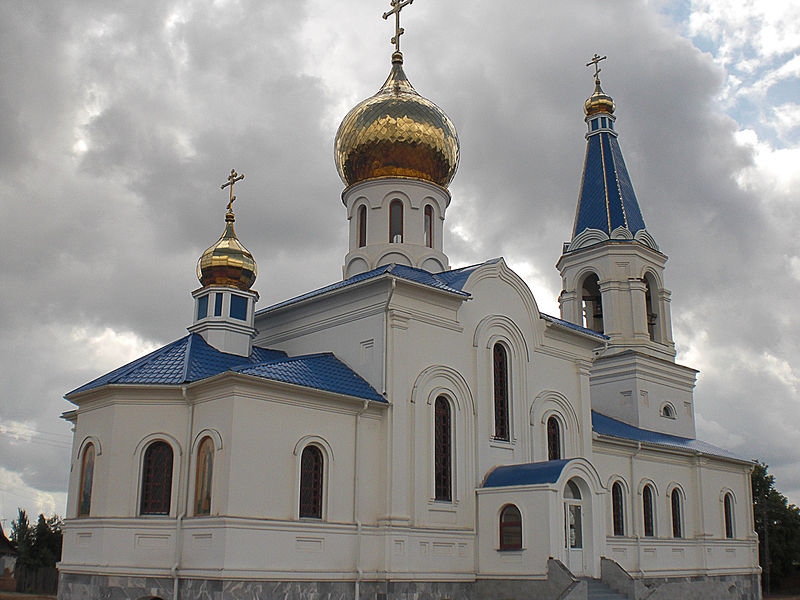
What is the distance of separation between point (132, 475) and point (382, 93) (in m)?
10.4

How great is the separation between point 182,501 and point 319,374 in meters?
2.86

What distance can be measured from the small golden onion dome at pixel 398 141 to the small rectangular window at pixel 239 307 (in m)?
4.50

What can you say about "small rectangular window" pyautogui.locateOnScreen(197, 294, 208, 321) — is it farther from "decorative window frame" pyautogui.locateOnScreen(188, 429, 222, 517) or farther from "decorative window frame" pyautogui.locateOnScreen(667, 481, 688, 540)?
"decorative window frame" pyautogui.locateOnScreen(667, 481, 688, 540)

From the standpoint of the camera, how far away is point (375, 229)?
734 inches

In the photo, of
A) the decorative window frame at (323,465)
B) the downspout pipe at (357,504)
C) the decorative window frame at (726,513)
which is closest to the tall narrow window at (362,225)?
the downspout pipe at (357,504)

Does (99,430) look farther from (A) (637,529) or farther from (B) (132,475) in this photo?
(A) (637,529)

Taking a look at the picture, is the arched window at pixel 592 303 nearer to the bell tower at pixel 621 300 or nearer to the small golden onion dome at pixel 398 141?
the bell tower at pixel 621 300

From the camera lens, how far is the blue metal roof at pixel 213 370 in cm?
1343

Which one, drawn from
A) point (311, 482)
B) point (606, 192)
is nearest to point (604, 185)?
point (606, 192)

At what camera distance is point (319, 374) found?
14039 millimetres

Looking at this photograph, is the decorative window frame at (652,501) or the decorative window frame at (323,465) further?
the decorative window frame at (652,501)

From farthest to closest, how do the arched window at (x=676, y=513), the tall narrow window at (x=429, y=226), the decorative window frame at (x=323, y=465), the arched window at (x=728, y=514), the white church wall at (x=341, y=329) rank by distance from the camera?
the arched window at (x=728, y=514) < the arched window at (x=676, y=513) < the tall narrow window at (x=429, y=226) < the white church wall at (x=341, y=329) < the decorative window frame at (x=323, y=465)

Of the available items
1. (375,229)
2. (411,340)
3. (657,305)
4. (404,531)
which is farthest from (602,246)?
(404,531)

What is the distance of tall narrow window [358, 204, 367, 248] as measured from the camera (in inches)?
749
